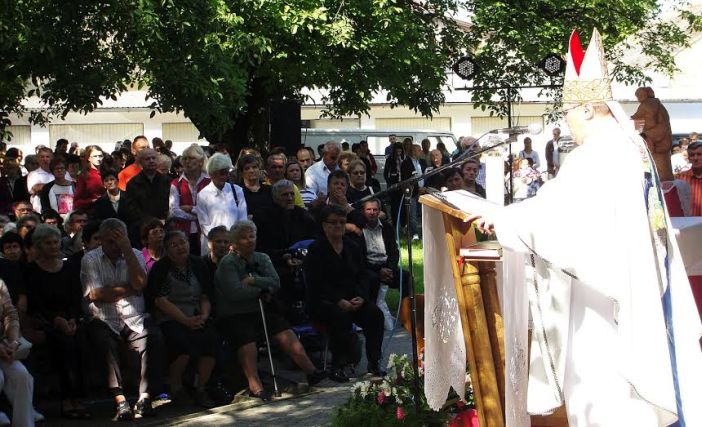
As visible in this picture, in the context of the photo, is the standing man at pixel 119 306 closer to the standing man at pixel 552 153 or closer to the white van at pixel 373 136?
the standing man at pixel 552 153

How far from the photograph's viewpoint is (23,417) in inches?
298

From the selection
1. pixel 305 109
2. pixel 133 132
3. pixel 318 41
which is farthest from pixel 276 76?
pixel 133 132

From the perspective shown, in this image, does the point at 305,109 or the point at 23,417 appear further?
the point at 305,109

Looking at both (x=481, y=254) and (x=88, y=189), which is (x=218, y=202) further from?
(x=481, y=254)

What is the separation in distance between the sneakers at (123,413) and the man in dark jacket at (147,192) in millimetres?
2844

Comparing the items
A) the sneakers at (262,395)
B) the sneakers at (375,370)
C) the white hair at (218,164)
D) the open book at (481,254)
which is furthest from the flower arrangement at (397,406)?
the white hair at (218,164)

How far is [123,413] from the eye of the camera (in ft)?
27.3

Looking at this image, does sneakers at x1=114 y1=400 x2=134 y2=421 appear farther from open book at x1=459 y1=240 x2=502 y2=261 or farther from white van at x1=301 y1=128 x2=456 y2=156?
white van at x1=301 y1=128 x2=456 y2=156

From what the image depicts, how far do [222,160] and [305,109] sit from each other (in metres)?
34.5

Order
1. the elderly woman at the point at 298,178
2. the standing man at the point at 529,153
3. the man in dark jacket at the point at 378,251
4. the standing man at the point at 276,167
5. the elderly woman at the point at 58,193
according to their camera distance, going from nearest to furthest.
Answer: the man in dark jacket at the point at 378,251 → the standing man at the point at 276,167 → the elderly woman at the point at 298,178 → the elderly woman at the point at 58,193 → the standing man at the point at 529,153

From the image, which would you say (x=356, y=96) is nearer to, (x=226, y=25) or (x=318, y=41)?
(x=318, y=41)

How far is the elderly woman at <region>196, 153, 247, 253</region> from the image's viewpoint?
1059cm

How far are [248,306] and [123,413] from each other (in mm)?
1440

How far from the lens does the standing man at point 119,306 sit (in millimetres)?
8547
